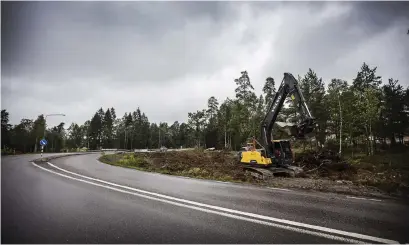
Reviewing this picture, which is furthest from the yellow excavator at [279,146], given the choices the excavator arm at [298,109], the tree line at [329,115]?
the tree line at [329,115]

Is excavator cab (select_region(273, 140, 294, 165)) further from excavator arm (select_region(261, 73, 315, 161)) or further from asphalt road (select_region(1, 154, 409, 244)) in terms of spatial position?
asphalt road (select_region(1, 154, 409, 244))

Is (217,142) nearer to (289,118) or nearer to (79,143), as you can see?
(289,118)

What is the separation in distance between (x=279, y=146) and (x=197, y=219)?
40.7 ft

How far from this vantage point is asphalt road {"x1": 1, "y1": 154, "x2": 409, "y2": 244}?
407 cm

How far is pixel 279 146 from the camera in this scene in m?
16.2

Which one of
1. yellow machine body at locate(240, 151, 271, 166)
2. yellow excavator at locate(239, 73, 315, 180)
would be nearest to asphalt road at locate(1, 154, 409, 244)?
yellow excavator at locate(239, 73, 315, 180)

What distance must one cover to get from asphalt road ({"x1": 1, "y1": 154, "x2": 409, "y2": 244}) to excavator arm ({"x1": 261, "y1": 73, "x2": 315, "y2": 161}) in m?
7.53

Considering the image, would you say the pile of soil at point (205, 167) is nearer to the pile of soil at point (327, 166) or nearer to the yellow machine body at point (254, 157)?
the yellow machine body at point (254, 157)

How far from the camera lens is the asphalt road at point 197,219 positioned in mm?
4066

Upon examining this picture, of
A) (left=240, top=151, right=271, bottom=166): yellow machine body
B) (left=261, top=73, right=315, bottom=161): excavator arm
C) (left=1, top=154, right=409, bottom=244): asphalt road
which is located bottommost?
(left=1, top=154, right=409, bottom=244): asphalt road

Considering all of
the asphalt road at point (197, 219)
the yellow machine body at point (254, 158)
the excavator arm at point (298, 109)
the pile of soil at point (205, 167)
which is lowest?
the pile of soil at point (205, 167)

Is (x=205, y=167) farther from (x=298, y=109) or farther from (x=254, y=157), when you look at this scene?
(x=298, y=109)

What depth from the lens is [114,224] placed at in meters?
4.70

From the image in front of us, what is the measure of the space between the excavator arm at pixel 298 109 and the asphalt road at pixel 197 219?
7.53 m
